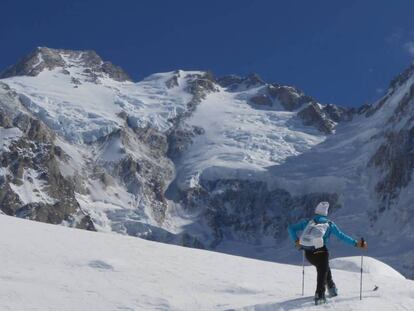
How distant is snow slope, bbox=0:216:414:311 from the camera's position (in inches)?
568

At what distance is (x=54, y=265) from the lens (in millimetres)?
17000

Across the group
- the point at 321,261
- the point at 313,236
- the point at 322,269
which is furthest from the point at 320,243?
the point at 322,269

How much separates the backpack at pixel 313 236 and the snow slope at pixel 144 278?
1.01m

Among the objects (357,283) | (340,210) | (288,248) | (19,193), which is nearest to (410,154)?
(340,210)

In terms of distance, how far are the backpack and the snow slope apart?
101 cm

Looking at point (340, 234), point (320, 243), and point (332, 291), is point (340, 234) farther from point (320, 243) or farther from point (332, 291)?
point (332, 291)

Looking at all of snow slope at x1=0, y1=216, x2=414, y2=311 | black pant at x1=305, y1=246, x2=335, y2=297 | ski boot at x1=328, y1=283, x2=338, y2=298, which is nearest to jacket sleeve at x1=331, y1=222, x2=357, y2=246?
black pant at x1=305, y1=246, x2=335, y2=297

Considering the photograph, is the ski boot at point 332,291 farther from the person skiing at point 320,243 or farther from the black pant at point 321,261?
the black pant at point 321,261

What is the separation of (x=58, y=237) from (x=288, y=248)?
172945 mm

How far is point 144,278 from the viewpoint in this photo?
54.9ft

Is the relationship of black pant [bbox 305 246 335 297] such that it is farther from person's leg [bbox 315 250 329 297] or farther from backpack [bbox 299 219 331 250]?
backpack [bbox 299 219 331 250]

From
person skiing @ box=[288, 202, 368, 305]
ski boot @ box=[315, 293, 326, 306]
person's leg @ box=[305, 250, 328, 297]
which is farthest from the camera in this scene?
person skiing @ box=[288, 202, 368, 305]

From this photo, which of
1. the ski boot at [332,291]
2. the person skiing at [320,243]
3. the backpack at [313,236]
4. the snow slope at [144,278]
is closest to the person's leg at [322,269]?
the person skiing at [320,243]

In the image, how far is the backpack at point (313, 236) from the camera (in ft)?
46.4
